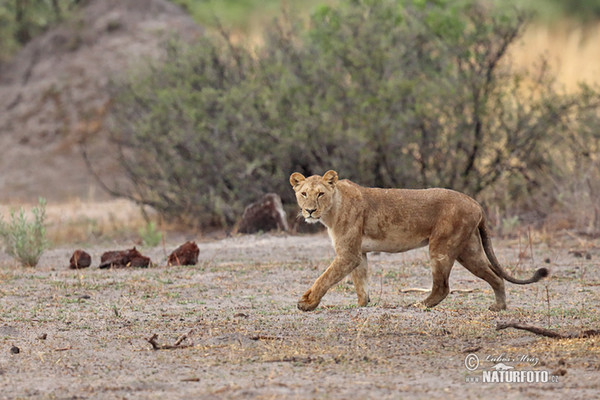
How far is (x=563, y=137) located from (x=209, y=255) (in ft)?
21.3

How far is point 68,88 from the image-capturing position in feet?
74.1

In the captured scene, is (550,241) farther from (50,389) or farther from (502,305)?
(50,389)

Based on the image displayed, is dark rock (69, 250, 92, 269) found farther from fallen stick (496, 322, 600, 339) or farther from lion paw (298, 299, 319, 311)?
fallen stick (496, 322, 600, 339)

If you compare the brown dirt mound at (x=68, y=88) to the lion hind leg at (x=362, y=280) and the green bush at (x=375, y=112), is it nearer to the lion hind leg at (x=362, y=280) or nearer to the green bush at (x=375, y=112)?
the green bush at (x=375, y=112)

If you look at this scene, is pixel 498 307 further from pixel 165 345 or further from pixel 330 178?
pixel 165 345

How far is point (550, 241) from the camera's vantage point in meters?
12.0

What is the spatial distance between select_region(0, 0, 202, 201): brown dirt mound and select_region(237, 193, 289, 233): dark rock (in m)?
7.56

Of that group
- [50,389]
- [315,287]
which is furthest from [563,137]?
[50,389]

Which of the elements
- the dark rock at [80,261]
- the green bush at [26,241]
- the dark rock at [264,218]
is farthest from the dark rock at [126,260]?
the dark rock at [264,218]

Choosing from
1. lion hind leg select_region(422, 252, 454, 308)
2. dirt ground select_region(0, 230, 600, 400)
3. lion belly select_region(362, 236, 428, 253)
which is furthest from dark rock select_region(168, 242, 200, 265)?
lion hind leg select_region(422, 252, 454, 308)

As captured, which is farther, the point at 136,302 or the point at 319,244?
the point at 319,244

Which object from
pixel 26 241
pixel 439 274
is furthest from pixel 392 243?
pixel 26 241

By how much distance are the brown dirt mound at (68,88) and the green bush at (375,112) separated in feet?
18.4

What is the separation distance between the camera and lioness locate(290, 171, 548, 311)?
693 centimetres
